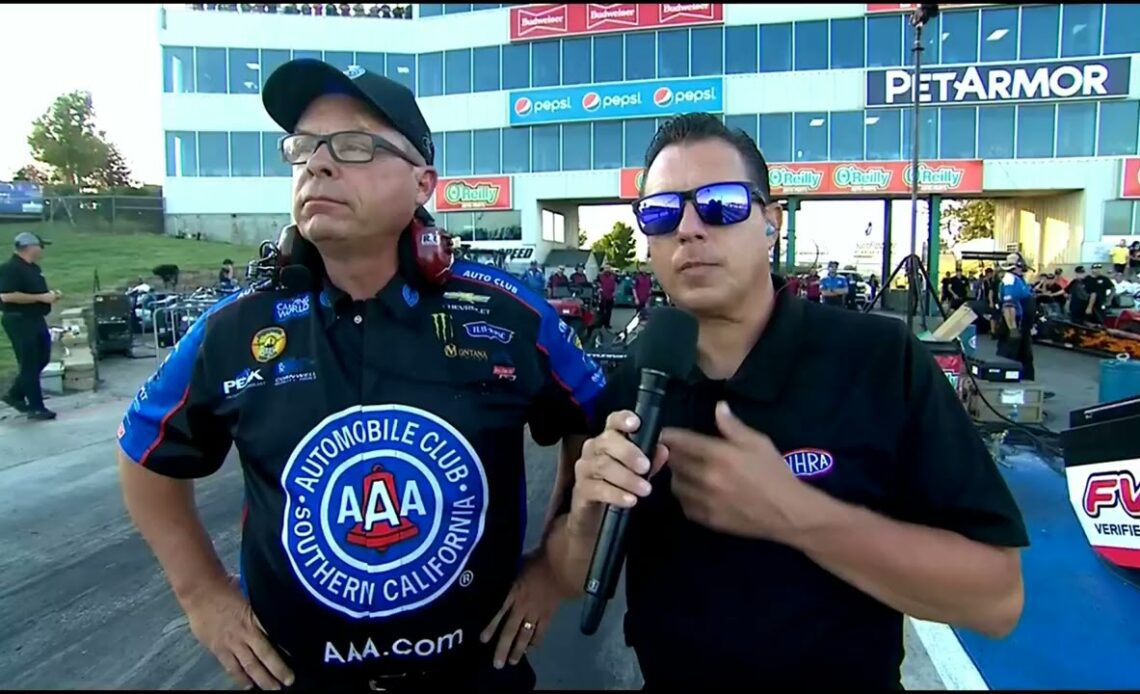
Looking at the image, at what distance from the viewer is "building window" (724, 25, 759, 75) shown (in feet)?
93.9

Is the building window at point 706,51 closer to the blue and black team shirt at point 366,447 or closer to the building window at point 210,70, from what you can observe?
the building window at point 210,70

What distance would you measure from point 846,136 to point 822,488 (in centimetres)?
2949

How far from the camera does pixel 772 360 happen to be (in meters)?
1.49

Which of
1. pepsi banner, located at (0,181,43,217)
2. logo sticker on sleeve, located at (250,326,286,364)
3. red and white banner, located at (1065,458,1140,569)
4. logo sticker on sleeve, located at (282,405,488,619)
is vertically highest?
pepsi banner, located at (0,181,43,217)

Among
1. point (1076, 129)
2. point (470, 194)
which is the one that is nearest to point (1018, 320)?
point (1076, 129)

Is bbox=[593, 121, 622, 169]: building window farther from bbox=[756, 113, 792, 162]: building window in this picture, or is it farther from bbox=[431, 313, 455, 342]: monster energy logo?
bbox=[431, 313, 455, 342]: monster energy logo

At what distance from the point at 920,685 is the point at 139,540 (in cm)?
469

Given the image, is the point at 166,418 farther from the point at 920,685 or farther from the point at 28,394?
the point at 28,394

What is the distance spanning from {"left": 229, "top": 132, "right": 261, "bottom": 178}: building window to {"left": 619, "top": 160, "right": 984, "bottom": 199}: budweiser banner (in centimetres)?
1723

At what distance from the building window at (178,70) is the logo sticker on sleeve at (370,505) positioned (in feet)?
123

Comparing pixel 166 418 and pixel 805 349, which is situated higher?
pixel 805 349

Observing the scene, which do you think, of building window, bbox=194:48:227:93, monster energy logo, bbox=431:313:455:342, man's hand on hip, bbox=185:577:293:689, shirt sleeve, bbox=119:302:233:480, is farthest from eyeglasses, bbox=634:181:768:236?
building window, bbox=194:48:227:93

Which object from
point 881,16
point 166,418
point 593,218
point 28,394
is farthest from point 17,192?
point 166,418

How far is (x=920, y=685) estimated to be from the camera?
3023 millimetres
